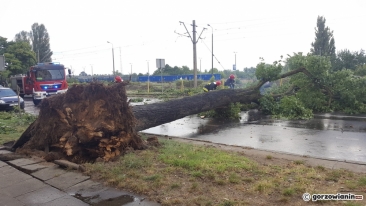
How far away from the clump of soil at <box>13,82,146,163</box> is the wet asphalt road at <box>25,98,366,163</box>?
10.2ft

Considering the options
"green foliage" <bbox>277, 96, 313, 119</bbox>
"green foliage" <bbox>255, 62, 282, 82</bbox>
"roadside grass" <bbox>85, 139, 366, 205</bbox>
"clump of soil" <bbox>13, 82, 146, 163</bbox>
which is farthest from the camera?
"green foliage" <bbox>255, 62, 282, 82</bbox>

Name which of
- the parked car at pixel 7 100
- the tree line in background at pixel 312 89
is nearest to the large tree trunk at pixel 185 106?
the tree line in background at pixel 312 89

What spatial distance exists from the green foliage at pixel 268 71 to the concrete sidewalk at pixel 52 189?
36.1ft

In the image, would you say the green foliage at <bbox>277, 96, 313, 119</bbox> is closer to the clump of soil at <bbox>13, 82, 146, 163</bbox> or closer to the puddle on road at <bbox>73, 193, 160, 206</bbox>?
the clump of soil at <bbox>13, 82, 146, 163</bbox>

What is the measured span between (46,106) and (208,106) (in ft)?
20.8

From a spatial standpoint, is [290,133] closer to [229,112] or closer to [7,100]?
[229,112]

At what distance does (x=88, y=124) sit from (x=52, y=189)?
1656mm

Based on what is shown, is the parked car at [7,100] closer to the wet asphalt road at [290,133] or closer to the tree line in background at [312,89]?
the wet asphalt road at [290,133]

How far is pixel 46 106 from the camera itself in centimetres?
702

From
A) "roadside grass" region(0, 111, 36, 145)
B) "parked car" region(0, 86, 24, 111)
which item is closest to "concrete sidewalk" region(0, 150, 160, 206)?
"roadside grass" region(0, 111, 36, 145)

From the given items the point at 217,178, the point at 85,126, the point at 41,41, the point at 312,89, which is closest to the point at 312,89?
the point at 312,89

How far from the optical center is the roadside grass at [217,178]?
4.25 metres

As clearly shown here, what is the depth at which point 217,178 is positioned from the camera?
4.91 m

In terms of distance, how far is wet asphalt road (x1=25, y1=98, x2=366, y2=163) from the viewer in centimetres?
733
